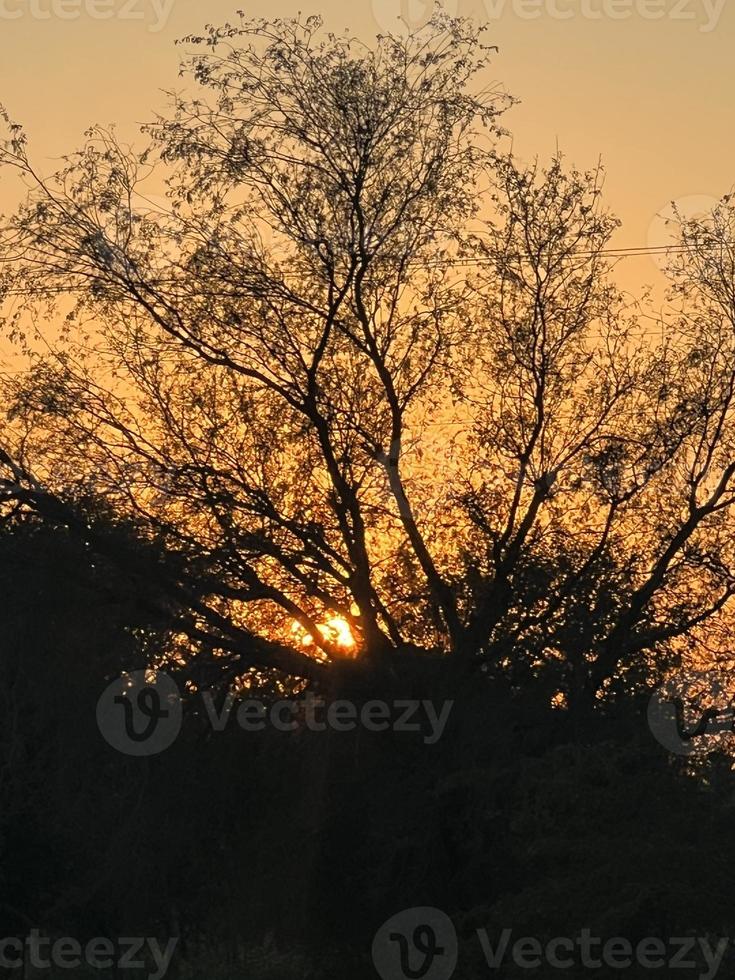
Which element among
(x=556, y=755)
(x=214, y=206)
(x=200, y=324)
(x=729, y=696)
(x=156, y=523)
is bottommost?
(x=556, y=755)

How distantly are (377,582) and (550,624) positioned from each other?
7.70 feet

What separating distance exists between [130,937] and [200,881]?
3081 millimetres

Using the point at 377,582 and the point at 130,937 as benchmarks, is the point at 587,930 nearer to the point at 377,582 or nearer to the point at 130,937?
the point at 377,582

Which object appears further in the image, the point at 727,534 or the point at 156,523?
the point at 727,534

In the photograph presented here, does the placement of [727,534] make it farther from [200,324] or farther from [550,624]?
[200,324]

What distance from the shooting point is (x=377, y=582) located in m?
23.3

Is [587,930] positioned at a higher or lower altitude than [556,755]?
lower

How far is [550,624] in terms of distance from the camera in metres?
22.5

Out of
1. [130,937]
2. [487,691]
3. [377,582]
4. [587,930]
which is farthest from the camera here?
[130,937]

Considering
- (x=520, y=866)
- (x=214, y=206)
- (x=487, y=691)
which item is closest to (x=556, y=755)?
(x=520, y=866)

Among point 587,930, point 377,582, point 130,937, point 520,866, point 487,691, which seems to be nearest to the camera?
point 587,930

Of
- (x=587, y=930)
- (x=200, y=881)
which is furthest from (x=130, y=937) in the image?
(x=587, y=930)

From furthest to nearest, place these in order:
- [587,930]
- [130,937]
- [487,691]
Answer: [130,937] < [487,691] < [587,930]

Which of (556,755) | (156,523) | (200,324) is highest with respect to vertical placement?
(200,324)
